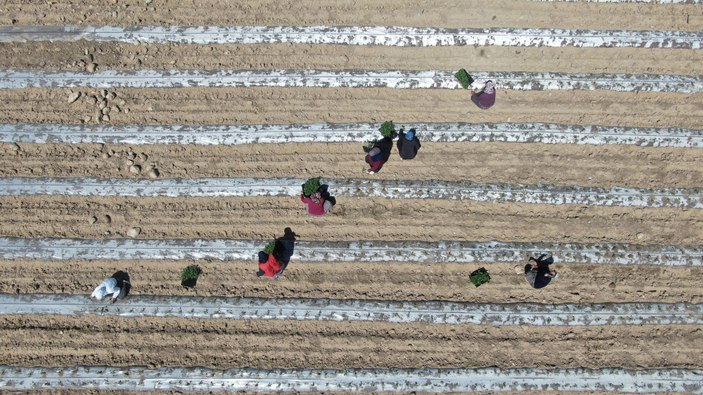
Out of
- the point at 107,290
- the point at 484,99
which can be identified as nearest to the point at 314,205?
the point at 107,290

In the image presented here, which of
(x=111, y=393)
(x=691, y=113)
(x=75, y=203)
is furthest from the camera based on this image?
(x=691, y=113)

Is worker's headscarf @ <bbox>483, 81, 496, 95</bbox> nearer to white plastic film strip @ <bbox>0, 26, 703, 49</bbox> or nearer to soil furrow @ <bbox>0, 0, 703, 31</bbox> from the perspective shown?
white plastic film strip @ <bbox>0, 26, 703, 49</bbox>

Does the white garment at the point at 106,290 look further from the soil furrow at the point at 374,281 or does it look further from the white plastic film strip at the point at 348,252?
the white plastic film strip at the point at 348,252

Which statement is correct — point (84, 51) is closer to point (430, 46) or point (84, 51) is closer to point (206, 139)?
point (206, 139)

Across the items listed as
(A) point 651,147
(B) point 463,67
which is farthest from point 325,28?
→ (A) point 651,147

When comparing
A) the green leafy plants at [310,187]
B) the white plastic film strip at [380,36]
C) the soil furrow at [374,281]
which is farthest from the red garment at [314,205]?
the white plastic film strip at [380,36]

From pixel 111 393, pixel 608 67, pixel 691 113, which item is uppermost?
pixel 608 67
